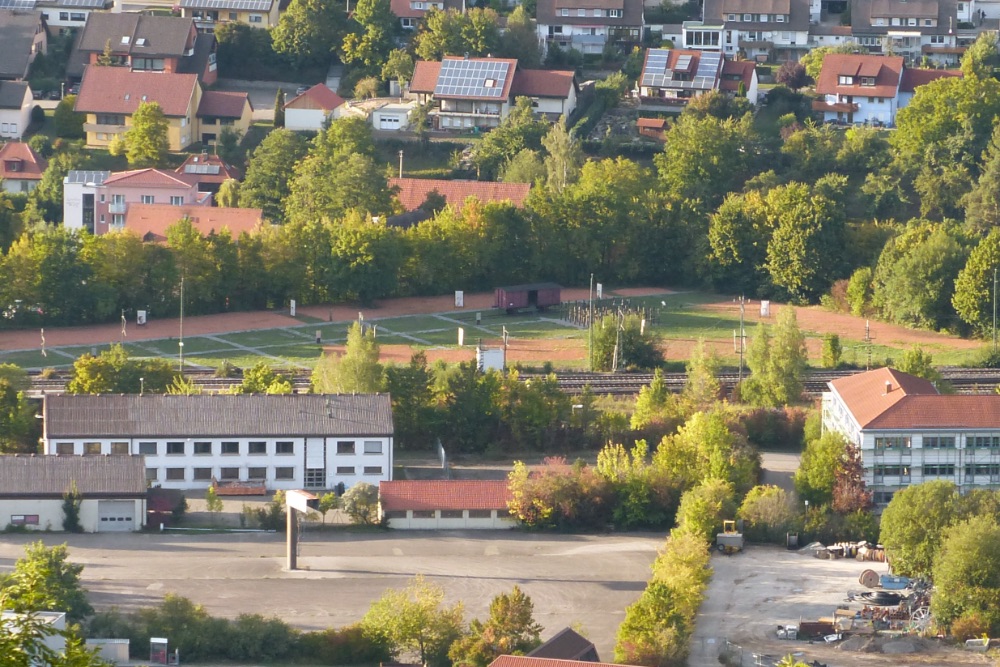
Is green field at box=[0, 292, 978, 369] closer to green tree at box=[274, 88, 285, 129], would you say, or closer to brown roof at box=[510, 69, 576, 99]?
brown roof at box=[510, 69, 576, 99]

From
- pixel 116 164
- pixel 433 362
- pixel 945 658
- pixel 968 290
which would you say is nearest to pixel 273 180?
pixel 116 164

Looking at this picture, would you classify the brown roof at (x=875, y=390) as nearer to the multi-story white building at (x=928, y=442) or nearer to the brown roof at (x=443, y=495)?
the multi-story white building at (x=928, y=442)

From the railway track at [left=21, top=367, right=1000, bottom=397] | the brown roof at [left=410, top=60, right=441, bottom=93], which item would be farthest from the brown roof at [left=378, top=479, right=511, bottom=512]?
the brown roof at [left=410, top=60, right=441, bottom=93]

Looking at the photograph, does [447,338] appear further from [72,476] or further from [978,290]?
[72,476]

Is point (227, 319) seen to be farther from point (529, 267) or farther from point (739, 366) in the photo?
point (739, 366)

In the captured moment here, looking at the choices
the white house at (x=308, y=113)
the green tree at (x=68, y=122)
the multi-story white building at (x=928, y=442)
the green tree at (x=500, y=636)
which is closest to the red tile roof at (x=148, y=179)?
the green tree at (x=68, y=122)
